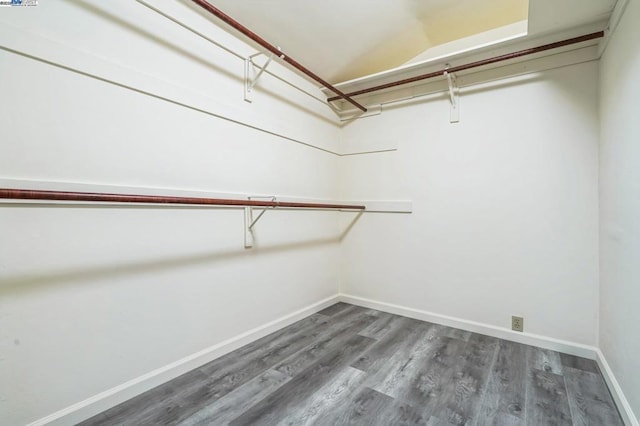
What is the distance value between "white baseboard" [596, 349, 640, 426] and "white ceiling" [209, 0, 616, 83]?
7.04ft

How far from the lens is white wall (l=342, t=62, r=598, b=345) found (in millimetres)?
2094

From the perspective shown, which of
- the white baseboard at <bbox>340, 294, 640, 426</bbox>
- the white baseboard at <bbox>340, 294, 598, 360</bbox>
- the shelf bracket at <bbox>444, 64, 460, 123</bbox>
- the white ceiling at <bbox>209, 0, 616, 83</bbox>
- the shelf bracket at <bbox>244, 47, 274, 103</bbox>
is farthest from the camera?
the shelf bracket at <bbox>444, 64, 460, 123</bbox>

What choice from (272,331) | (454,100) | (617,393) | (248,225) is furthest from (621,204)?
(272,331)

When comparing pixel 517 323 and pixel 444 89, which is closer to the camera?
pixel 517 323

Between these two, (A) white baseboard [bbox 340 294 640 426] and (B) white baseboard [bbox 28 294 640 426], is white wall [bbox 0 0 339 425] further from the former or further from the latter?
(A) white baseboard [bbox 340 294 640 426]

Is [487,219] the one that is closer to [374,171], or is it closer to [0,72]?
[374,171]

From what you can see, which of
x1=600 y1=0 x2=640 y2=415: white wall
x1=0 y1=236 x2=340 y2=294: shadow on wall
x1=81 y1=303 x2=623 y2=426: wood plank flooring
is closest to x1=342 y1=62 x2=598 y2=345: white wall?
x1=600 y1=0 x2=640 y2=415: white wall

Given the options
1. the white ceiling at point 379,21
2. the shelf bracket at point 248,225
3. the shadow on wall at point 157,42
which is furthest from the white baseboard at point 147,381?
the white ceiling at point 379,21

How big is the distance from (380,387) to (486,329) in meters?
1.27

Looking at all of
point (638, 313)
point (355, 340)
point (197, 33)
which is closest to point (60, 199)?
point (197, 33)

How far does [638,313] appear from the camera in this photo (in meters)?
1.27

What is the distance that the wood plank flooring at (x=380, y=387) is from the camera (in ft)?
4.70

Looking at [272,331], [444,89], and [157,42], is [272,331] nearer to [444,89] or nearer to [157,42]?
[157,42]

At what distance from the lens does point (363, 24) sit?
2375mm
